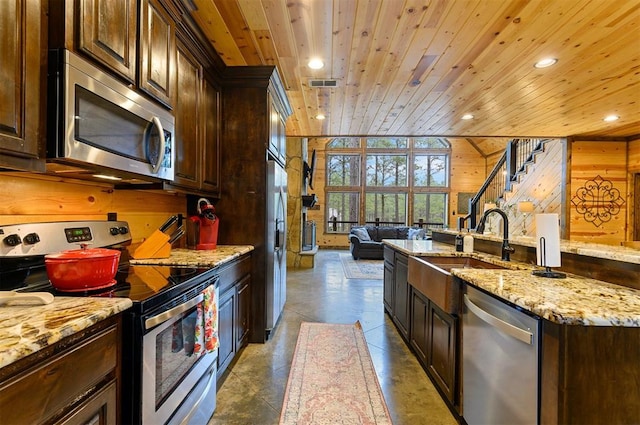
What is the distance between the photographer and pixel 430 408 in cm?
202

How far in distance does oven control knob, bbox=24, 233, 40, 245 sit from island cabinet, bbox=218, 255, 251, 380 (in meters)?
0.98

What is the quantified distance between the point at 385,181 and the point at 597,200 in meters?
6.64

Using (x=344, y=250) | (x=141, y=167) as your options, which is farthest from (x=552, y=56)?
(x=344, y=250)

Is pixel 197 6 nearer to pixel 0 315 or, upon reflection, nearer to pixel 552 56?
pixel 0 315

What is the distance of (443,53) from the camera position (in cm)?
250

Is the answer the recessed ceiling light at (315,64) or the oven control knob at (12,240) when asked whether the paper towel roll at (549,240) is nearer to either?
the recessed ceiling light at (315,64)

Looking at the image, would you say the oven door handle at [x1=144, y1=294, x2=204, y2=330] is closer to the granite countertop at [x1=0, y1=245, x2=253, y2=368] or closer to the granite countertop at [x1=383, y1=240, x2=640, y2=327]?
the granite countertop at [x1=0, y1=245, x2=253, y2=368]

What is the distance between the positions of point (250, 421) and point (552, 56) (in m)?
3.41

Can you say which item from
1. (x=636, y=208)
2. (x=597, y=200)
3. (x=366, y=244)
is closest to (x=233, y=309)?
(x=597, y=200)

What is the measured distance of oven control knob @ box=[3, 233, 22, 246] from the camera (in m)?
1.26

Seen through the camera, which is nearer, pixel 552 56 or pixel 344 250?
pixel 552 56

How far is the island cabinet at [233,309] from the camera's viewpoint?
2.19 meters

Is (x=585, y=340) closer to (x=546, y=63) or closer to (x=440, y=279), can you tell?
(x=440, y=279)

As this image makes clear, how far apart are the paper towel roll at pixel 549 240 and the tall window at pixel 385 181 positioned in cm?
945
